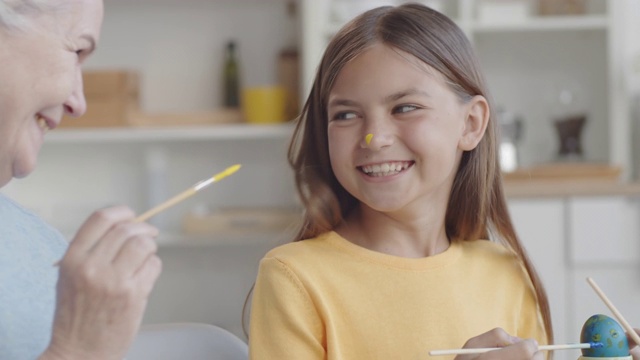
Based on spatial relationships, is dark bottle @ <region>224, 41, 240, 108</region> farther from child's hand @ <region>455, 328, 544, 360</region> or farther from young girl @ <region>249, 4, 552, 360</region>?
child's hand @ <region>455, 328, 544, 360</region>

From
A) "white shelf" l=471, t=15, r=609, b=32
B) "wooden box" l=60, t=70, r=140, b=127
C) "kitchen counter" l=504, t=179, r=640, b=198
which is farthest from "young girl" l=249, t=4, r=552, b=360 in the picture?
"wooden box" l=60, t=70, r=140, b=127

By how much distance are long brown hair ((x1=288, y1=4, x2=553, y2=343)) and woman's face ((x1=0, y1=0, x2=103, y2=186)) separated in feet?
1.59

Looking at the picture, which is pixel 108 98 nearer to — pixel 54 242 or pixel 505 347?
pixel 54 242

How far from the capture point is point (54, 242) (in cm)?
142

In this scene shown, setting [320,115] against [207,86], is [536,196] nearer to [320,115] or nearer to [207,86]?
[207,86]

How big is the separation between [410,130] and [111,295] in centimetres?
64

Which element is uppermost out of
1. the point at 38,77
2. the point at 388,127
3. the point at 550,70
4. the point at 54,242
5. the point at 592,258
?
the point at 38,77

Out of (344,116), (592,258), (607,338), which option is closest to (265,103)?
(592,258)

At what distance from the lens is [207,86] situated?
14.9ft

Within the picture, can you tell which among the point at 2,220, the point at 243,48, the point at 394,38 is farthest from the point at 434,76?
the point at 243,48

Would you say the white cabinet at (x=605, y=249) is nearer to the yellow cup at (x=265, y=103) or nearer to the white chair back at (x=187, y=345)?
the yellow cup at (x=265, y=103)

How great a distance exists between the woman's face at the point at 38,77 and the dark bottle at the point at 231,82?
3223 mm

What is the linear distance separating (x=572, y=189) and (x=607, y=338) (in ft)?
8.15

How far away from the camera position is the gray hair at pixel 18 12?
1.07 m
